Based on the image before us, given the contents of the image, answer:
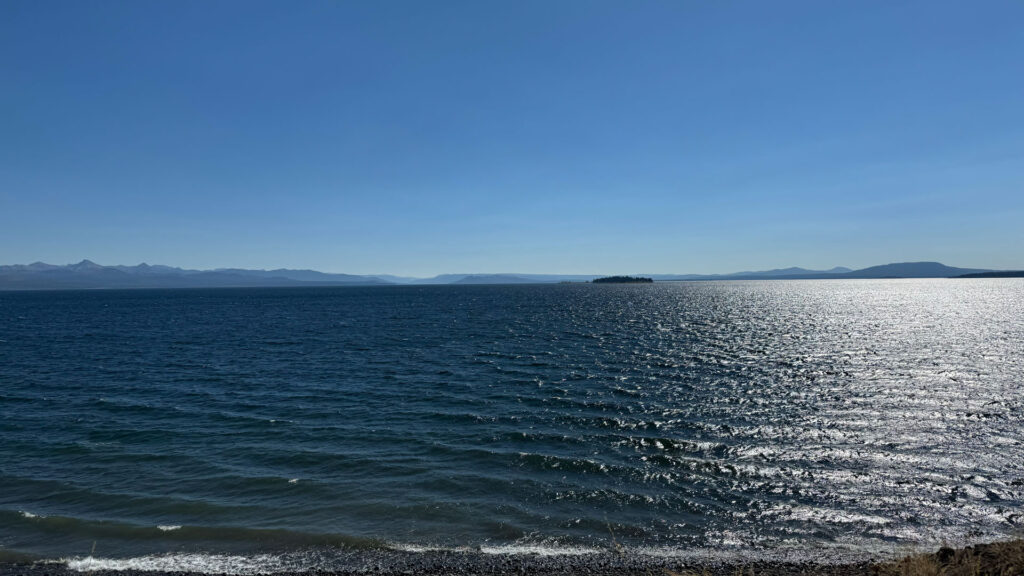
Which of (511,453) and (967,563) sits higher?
(967,563)

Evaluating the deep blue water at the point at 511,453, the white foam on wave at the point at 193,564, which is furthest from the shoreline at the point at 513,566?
the deep blue water at the point at 511,453

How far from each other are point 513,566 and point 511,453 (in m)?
9.41

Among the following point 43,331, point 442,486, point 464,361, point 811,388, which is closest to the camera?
point 442,486

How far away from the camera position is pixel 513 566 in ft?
49.0

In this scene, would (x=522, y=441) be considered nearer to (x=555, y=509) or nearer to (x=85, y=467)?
(x=555, y=509)

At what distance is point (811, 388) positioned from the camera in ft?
122

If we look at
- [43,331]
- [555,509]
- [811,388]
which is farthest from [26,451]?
[43,331]

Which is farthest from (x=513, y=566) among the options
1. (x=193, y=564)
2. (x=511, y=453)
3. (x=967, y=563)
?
(x=967, y=563)

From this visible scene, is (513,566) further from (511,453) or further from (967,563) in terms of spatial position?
(967,563)

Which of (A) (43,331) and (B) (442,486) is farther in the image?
(A) (43,331)

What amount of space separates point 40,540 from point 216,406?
57.0 ft

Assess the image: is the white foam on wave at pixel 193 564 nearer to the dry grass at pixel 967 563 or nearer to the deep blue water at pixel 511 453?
the deep blue water at pixel 511 453

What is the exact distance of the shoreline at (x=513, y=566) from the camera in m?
13.9

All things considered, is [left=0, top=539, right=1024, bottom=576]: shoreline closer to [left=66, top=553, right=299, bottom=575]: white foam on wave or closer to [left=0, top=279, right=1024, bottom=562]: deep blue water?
[left=66, top=553, right=299, bottom=575]: white foam on wave
